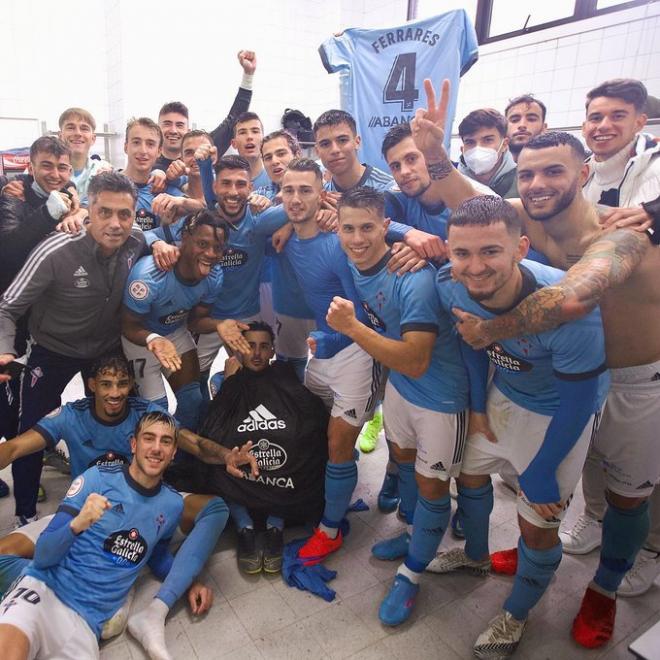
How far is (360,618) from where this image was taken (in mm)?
1790

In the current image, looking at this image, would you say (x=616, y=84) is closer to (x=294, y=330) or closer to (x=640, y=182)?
(x=640, y=182)

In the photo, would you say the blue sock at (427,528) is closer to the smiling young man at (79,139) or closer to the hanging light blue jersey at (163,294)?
the hanging light blue jersey at (163,294)

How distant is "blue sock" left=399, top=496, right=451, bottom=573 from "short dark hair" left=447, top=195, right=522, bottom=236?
38.4 inches

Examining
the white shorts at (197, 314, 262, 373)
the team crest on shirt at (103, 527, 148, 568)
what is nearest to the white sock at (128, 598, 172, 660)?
the team crest on shirt at (103, 527, 148, 568)

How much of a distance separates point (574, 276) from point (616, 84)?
3.28ft

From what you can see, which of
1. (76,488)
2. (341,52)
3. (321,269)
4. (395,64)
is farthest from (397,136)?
(341,52)

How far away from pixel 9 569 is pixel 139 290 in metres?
1.11

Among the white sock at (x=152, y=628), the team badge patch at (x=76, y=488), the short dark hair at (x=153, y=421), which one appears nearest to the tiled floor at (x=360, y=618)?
the white sock at (x=152, y=628)

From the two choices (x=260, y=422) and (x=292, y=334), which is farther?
(x=292, y=334)

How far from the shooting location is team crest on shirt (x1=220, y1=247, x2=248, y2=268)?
97.5 inches

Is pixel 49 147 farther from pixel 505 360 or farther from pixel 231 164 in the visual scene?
pixel 505 360

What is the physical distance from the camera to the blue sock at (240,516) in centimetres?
212

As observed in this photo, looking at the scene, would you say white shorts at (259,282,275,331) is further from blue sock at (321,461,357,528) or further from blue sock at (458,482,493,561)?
blue sock at (458,482,493,561)

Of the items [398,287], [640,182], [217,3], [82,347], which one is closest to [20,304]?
[82,347]
